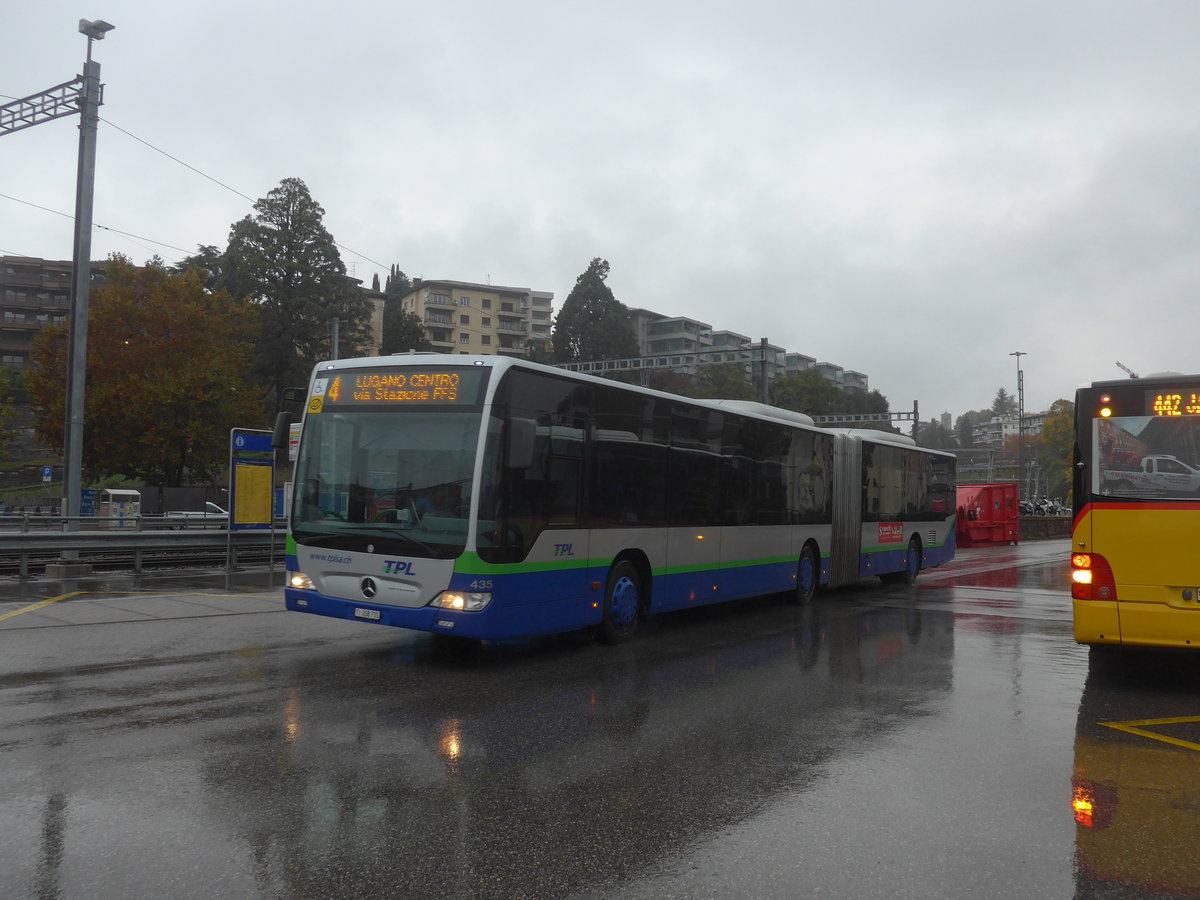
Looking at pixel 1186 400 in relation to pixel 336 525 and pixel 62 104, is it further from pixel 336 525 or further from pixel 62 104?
pixel 62 104

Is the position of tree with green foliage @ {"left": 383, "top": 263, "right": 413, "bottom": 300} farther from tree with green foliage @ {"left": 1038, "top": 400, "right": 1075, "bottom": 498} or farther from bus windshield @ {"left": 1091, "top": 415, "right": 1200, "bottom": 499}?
bus windshield @ {"left": 1091, "top": 415, "right": 1200, "bottom": 499}

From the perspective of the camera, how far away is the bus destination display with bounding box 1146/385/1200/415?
8641mm

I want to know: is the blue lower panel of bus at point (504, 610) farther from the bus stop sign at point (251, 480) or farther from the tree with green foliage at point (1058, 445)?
the tree with green foliage at point (1058, 445)

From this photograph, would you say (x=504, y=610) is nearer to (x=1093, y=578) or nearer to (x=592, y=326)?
(x=1093, y=578)

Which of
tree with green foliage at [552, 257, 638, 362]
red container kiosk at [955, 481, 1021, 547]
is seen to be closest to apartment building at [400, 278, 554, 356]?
tree with green foliage at [552, 257, 638, 362]

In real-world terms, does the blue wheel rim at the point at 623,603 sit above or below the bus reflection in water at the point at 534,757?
above

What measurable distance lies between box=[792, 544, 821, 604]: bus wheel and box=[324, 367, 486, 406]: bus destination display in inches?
321

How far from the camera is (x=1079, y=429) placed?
9.10 metres

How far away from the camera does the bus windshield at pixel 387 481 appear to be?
29.5 feet

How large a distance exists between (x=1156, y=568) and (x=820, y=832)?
17.5 ft

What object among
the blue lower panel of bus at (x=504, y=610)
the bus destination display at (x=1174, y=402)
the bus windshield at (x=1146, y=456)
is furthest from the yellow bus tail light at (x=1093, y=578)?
the blue lower panel of bus at (x=504, y=610)

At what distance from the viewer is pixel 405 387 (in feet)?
31.2

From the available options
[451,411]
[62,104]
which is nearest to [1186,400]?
[451,411]

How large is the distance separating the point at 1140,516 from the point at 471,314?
101 metres
